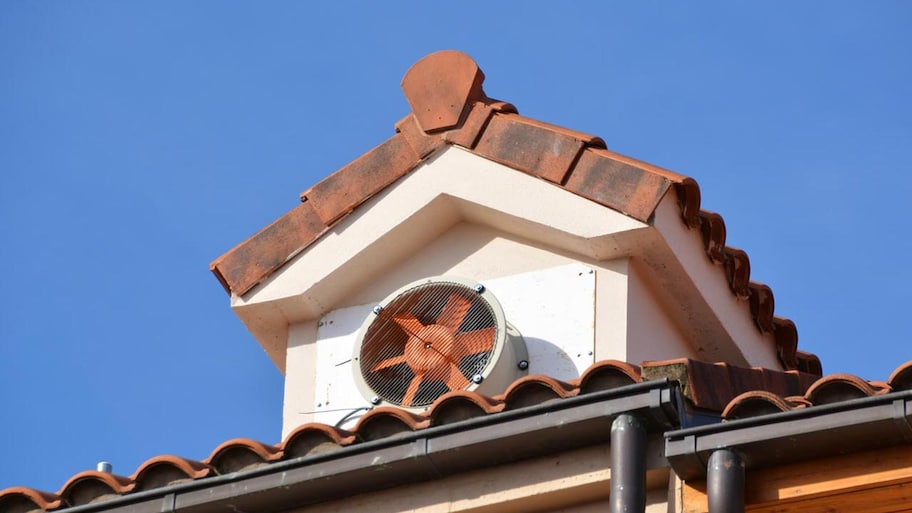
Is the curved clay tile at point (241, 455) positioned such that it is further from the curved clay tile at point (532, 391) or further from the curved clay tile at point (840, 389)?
the curved clay tile at point (840, 389)

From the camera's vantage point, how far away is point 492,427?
9.22 metres

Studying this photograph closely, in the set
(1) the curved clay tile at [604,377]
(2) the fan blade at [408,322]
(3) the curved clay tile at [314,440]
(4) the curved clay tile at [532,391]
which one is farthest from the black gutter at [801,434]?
(2) the fan blade at [408,322]

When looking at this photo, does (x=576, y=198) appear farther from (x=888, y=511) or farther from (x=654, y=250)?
(x=888, y=511)

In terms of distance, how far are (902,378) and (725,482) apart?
2.66ft

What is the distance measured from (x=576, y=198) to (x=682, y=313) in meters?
1.02

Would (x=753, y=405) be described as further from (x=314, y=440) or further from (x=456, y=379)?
(x=456, y=379)

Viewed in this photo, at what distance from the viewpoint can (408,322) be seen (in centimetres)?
1140

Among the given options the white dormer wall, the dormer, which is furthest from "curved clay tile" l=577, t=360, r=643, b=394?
the white dormer wall

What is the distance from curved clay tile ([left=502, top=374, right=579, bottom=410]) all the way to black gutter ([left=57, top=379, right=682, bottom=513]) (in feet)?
0.34

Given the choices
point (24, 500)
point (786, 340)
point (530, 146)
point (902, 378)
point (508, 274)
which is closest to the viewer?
point (902, 378)

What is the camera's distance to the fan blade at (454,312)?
11.2 metres

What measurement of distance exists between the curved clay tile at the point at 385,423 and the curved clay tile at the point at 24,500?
1.61m

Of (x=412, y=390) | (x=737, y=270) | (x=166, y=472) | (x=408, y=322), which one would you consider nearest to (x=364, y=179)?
(x=408, y=322)

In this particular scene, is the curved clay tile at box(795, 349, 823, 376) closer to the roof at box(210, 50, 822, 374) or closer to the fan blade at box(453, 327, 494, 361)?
the roof at box(210, 50, 822, 374)
